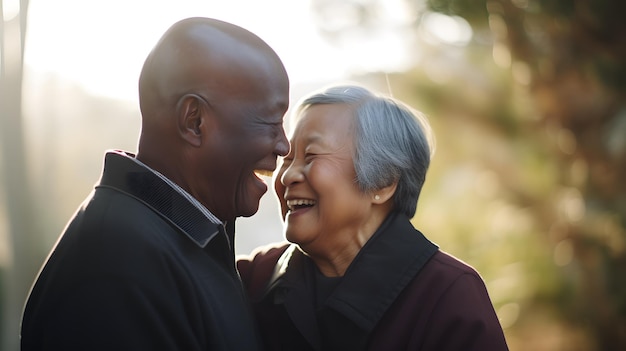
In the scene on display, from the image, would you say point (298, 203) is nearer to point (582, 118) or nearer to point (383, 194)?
point (383, 194)

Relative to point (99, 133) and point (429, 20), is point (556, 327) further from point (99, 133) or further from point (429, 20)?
point (99, 133)

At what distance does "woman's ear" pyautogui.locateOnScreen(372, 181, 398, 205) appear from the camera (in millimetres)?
2352

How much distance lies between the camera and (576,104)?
484 centimetres

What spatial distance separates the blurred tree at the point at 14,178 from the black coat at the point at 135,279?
201cm

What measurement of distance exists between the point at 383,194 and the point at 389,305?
0.39 meters

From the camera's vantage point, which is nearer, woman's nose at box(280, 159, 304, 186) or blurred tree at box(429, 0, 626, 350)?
woman's nose at box(280, 159, 304, 186)

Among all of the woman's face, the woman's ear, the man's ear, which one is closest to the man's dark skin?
the man's ear

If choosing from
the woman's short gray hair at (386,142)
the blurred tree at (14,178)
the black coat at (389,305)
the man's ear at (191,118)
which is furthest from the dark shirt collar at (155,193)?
the blurred tree at (14,178)

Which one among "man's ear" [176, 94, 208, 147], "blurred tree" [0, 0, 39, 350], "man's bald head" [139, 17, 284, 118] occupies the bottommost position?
"blurred tree" [0, 0, 39, 350]

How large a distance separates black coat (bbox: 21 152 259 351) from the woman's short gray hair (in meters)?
0.62

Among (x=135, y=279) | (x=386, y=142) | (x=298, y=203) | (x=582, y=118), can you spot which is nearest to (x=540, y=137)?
(x=582, y=118)

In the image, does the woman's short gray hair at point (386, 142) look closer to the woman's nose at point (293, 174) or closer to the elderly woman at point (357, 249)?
the elderly woman at point (357, 249)

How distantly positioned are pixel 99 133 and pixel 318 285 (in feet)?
9.46

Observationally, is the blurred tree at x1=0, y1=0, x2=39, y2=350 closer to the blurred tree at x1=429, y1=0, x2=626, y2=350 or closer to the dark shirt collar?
the dark shirt collar
